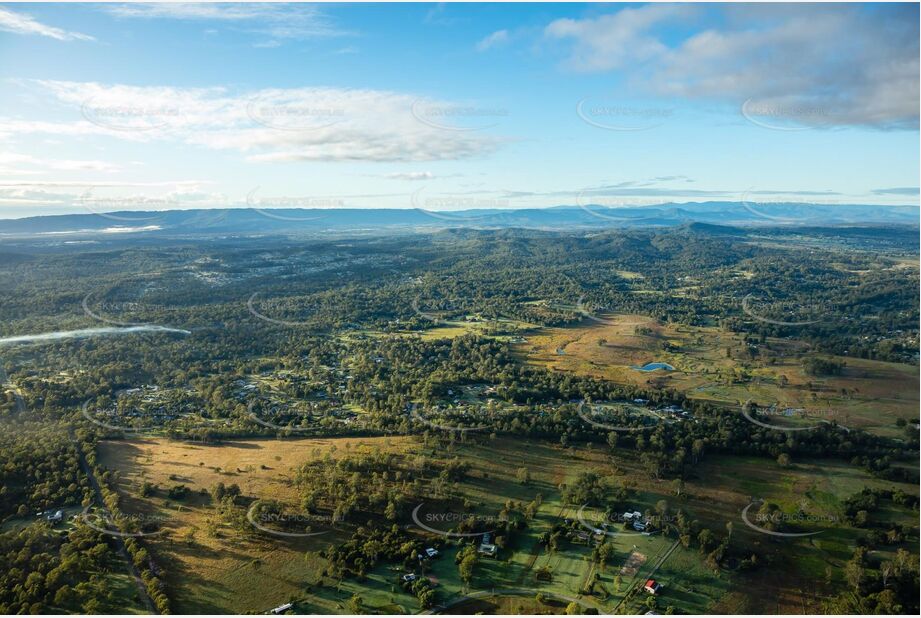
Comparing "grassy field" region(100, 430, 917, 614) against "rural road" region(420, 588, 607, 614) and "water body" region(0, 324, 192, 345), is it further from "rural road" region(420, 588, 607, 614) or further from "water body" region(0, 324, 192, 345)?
"water body" region(0, 324, 192, 345)

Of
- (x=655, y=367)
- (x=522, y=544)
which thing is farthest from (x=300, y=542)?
(x=655, y=367)

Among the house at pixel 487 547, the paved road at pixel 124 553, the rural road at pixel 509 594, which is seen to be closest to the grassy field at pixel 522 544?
the rural road at pixel 509 594

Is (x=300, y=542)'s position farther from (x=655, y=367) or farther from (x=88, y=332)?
(x=88, y=332)

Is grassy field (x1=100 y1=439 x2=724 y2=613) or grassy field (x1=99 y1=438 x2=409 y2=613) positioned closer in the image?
grassy field (x1=100 y1=439 x2=724 y2=613)

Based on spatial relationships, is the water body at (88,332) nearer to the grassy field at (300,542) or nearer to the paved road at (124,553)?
the grassy field at (300,542)

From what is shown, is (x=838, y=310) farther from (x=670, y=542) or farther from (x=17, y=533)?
(x=17, y=533)

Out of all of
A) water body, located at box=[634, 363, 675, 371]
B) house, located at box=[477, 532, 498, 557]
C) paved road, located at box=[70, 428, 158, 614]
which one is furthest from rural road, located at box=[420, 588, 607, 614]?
water body, located at box=[634, 363, 675, 371]

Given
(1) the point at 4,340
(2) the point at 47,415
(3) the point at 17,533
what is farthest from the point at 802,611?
(1) the point at 4,340

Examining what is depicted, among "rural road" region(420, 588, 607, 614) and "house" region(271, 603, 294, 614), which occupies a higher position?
"rural road" region(420, 588, 607, 614)
